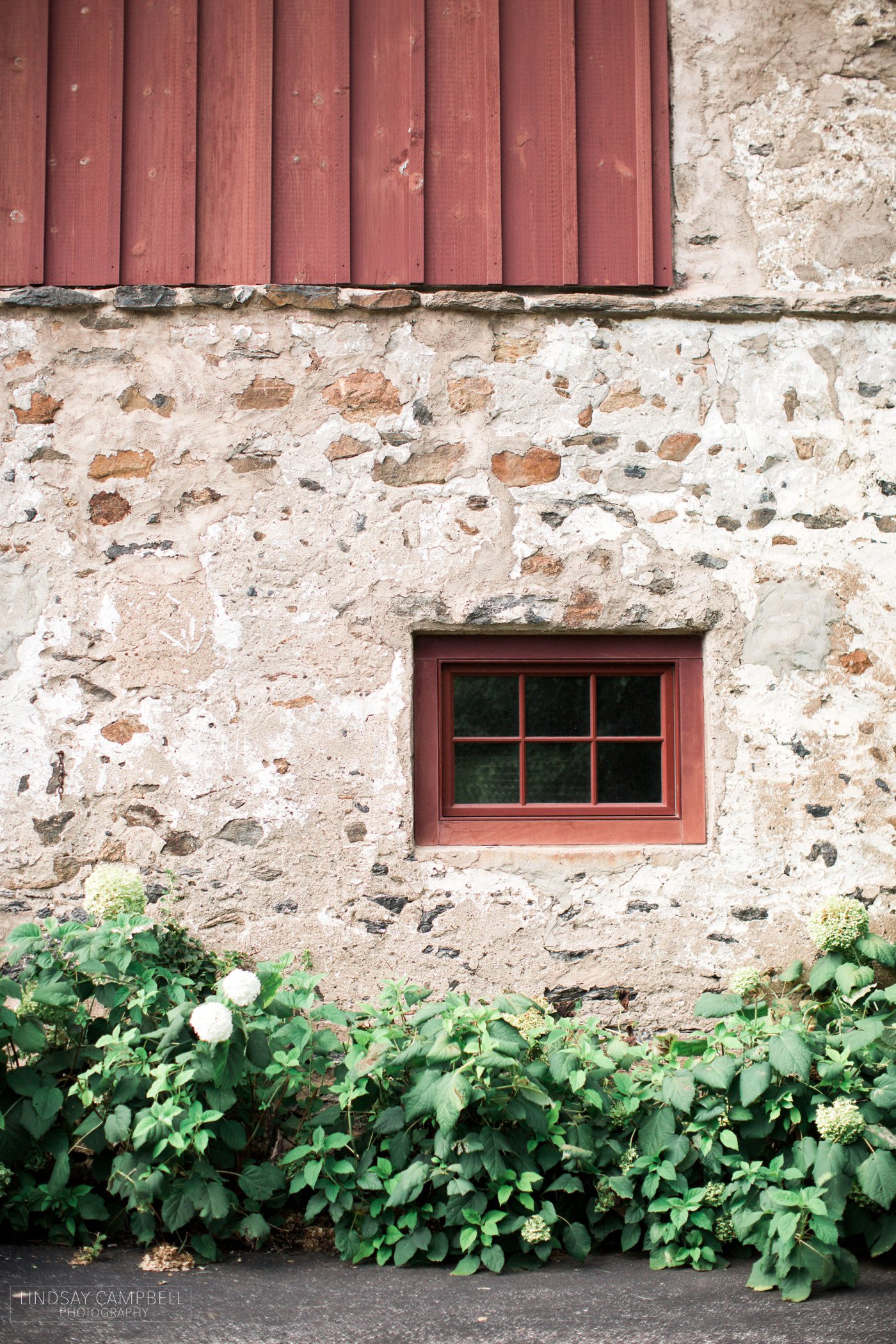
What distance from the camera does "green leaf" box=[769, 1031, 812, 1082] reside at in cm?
298

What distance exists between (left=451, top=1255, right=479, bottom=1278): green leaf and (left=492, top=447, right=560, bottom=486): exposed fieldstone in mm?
2636

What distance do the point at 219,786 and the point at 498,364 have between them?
6.45ft

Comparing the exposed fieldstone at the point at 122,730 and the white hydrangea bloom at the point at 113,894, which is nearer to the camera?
the white hydrangea bloom at the point at 113,894

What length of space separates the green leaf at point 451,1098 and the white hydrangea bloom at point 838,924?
1516 millimetres

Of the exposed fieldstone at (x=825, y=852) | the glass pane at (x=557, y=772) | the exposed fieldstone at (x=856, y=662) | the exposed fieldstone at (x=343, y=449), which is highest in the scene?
the exposed fieldstone at (x=343, y=449)

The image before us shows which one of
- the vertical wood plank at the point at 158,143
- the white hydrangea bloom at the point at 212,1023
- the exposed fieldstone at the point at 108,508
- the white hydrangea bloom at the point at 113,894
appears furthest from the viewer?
the vertical wood plank at the point at 158,143

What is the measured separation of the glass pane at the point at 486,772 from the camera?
4.05 m

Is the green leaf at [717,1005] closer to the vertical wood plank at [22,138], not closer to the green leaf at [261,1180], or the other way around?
the green leaf at [261,1180]

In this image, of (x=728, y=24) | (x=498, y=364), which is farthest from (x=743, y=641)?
(x=728, y=24)

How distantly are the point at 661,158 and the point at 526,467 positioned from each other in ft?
4.62

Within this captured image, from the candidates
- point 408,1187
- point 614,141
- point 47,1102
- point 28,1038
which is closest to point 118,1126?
point 47,1102

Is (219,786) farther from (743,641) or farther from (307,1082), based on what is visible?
(743,641)

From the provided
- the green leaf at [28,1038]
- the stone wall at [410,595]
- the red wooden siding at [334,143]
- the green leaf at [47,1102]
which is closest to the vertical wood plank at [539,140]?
the red wooden siding at [334,143]

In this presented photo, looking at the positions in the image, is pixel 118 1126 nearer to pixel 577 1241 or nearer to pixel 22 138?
pixel 577 1241
